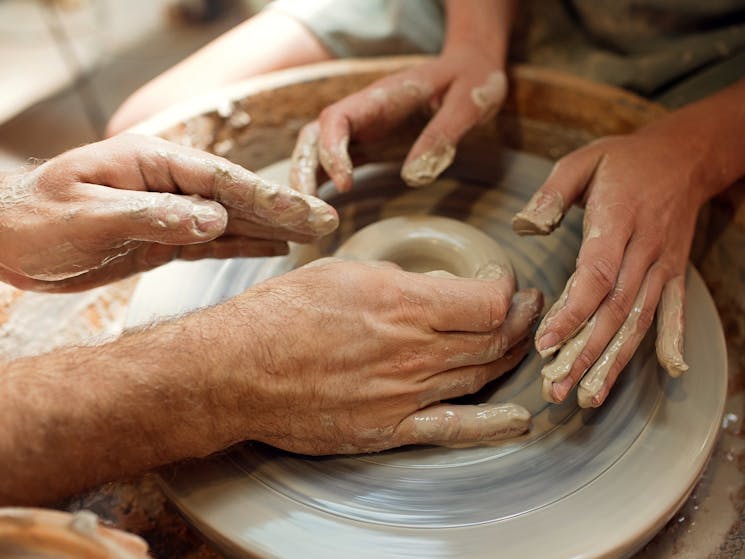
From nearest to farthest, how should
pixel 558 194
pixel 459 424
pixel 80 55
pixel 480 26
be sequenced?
pixel 459 424
pixel 558 194
pixel 480 26
pixel 80 55

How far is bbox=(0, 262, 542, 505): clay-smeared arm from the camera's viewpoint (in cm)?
93

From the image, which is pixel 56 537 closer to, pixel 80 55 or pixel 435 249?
pixel 435 249

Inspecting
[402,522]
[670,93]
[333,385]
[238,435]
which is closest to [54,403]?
[238,435]

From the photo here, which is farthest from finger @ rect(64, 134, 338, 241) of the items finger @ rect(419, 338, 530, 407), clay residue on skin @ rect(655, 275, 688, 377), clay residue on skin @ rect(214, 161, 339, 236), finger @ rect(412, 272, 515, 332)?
clay residue on skin @ rect(655, 275, 688, 377)

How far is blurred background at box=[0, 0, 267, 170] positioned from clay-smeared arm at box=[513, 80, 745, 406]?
108 inches

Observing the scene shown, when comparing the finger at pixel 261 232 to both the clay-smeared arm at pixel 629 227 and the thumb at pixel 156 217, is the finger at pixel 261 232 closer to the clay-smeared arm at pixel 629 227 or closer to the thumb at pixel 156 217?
the thumb at pixel 156 217

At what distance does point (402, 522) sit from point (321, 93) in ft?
3.60

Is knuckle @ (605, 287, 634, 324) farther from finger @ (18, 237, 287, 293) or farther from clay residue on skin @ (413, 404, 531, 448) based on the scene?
finger @ (18, 237, 287, 293)

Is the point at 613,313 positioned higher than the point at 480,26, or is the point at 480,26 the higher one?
the point at 480,26

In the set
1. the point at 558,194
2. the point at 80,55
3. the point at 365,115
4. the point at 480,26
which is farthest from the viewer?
the point at 80,55

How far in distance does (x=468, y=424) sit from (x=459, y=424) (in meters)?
0.01

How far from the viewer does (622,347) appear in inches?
41.3

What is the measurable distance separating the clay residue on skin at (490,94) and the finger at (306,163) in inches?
14.5

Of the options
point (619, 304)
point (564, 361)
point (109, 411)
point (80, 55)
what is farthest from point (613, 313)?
point (80, 55)
